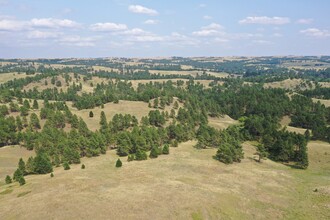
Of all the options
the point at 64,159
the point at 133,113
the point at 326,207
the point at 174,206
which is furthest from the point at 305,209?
the point at 133,113

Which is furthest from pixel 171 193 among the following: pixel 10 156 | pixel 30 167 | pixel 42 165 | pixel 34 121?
pixel 34 121

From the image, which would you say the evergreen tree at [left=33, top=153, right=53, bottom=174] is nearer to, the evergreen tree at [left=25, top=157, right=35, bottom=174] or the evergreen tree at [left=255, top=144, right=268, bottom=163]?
the evergreen tree at [left=25, top=157, right=35, bottom=174]

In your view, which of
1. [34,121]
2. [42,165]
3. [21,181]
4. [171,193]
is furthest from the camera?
[34,121]

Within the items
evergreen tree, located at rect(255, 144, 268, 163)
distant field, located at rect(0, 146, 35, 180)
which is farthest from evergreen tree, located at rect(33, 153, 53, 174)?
evergreen tree, located at rect(255, 144, 268, 163)

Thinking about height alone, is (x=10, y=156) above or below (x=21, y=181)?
below

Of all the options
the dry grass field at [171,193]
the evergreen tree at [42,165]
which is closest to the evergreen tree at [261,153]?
the dry grass field at [171,193]

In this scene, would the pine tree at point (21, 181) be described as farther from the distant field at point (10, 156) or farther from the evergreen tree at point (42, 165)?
the distant field at point (10, 156)

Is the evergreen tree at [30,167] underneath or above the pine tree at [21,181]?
underneath

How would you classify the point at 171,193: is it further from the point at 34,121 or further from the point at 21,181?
the point at 34,121
